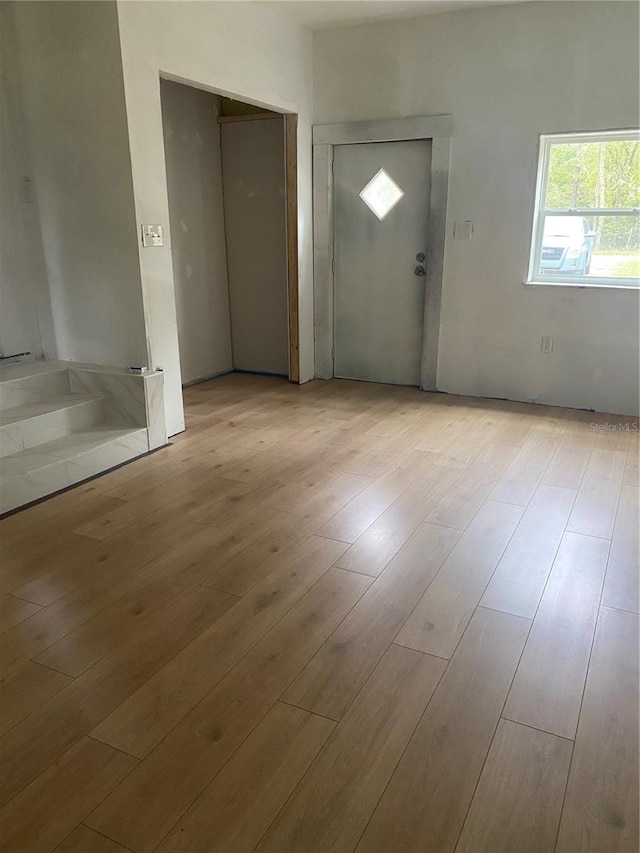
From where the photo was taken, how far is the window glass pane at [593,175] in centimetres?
428

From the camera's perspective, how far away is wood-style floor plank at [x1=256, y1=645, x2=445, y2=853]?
1.43 meters

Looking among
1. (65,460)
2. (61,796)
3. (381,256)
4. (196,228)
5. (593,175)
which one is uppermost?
(593,175)

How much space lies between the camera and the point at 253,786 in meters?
1.55

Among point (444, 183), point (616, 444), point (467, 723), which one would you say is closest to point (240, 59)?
point (444, 183)

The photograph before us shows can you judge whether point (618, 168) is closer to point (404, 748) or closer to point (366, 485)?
point (366, 485)

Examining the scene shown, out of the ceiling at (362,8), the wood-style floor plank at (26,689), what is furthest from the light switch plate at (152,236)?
the wood-style floor plank at (26,689)

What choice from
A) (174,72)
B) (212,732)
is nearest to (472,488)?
(212,732)

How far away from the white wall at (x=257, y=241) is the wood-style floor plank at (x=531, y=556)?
3.36 metres

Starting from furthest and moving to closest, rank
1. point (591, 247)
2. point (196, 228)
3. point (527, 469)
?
point (196, 228)
point (591, 247)
point (527, 469)

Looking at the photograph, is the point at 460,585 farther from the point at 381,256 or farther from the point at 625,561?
the point at 381,256

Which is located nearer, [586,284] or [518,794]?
[518,794]

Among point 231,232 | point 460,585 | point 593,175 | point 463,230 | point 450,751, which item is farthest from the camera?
point 231,232

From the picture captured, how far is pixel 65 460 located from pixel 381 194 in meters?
3.37

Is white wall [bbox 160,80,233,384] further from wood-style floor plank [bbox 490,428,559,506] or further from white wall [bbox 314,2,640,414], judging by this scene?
wood-style floor plank [bbox 490,428,559,506]
